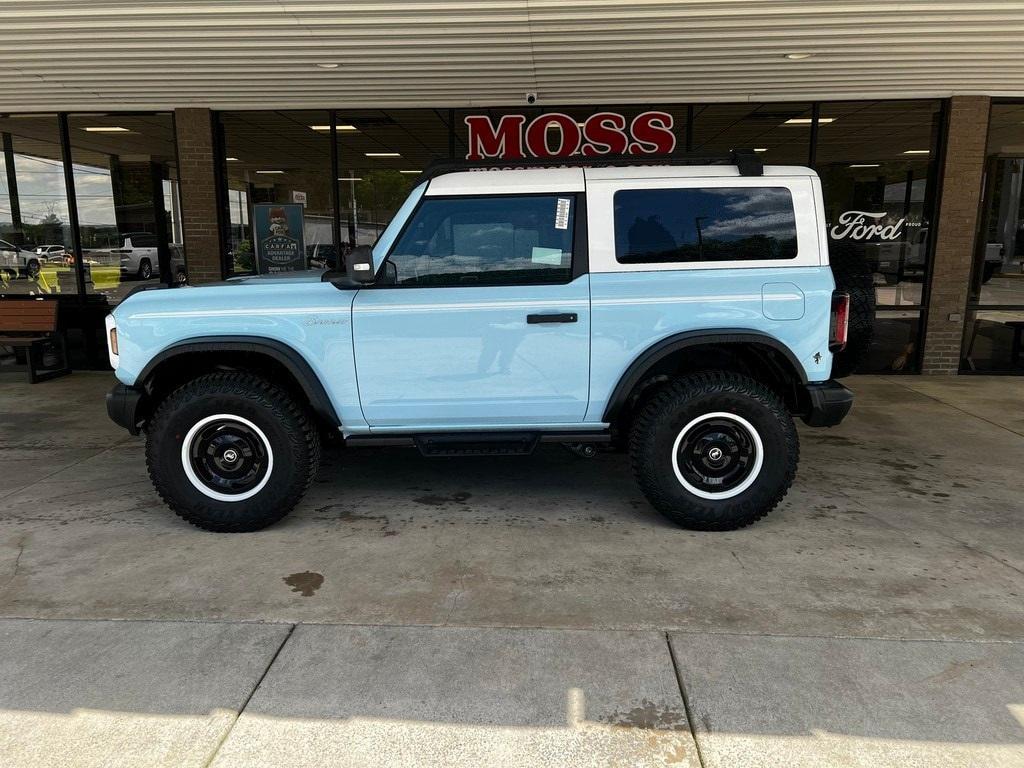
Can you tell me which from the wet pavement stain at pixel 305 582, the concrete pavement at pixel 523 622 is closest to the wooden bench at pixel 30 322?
the concrete pavement at pixel 523 622

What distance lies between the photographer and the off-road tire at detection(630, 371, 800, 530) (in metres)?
4.06

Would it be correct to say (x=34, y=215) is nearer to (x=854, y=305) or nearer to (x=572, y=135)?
(x=572, y=135)

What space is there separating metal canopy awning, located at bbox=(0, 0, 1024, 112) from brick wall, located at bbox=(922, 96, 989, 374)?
37 cm

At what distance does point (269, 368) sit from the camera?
4383 millimetres

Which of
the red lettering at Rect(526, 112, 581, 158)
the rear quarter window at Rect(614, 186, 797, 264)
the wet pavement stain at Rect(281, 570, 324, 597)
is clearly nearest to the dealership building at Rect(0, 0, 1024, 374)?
the red lettering at Rect(526, 112, 581, 158)

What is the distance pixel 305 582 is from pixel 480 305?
1.69 m

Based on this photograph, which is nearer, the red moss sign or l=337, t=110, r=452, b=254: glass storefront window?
the red moss sign

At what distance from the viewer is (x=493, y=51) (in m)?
Result: 6.12

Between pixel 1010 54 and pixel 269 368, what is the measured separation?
667 centimetres

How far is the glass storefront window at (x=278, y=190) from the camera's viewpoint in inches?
353

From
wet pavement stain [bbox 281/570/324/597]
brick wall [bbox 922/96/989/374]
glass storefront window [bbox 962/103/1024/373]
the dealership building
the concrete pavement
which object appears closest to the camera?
the concrete pavement

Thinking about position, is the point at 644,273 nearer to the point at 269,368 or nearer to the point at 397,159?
the point at 269,368

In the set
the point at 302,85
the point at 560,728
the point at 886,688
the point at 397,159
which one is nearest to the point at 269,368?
the point at 560,728

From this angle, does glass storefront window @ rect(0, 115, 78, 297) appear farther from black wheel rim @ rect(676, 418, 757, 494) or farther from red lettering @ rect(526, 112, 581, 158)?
black wheel rim @ rect(676, 418, 757, 494)
